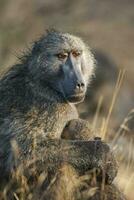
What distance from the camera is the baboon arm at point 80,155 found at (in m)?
6.89

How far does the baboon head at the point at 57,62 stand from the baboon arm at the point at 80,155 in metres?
0.32

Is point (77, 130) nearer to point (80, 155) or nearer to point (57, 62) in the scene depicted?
point (80, 155)

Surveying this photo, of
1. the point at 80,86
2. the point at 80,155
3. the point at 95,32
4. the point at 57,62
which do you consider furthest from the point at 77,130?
the point at 95,32

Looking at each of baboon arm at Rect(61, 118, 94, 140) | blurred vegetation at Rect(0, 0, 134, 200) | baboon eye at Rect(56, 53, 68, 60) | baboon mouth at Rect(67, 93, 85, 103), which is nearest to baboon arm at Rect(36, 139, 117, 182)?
baboon arm at Rect(61, 118, 94, 140)

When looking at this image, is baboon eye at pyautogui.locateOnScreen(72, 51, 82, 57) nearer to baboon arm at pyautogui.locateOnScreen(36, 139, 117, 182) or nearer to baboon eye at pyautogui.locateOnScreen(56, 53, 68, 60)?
baboon eye at pyautogui.locateOnScreen(56, 53, 68, 60)

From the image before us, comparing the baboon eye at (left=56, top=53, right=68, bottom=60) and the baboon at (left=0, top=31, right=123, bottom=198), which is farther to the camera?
the baboon eye at (left=56, top=53, right=68, bottom=60)

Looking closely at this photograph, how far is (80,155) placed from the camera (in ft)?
22.7

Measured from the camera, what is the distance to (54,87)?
7160 mm

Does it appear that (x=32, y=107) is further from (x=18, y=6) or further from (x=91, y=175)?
(x=18, y=6)

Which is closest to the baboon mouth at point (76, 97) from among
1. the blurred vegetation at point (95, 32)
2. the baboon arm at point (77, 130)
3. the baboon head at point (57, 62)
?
the baboon head at point (57, 62)

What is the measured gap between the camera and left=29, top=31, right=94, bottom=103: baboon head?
707 centimetres

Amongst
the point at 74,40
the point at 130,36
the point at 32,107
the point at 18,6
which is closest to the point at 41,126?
the point at 32,107

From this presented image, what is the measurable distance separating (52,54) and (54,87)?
0.75 ft

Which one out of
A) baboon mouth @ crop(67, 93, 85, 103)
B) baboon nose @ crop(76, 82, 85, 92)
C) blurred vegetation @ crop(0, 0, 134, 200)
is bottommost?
blurred vegetation @ crop(0, 0, 134, 200)
